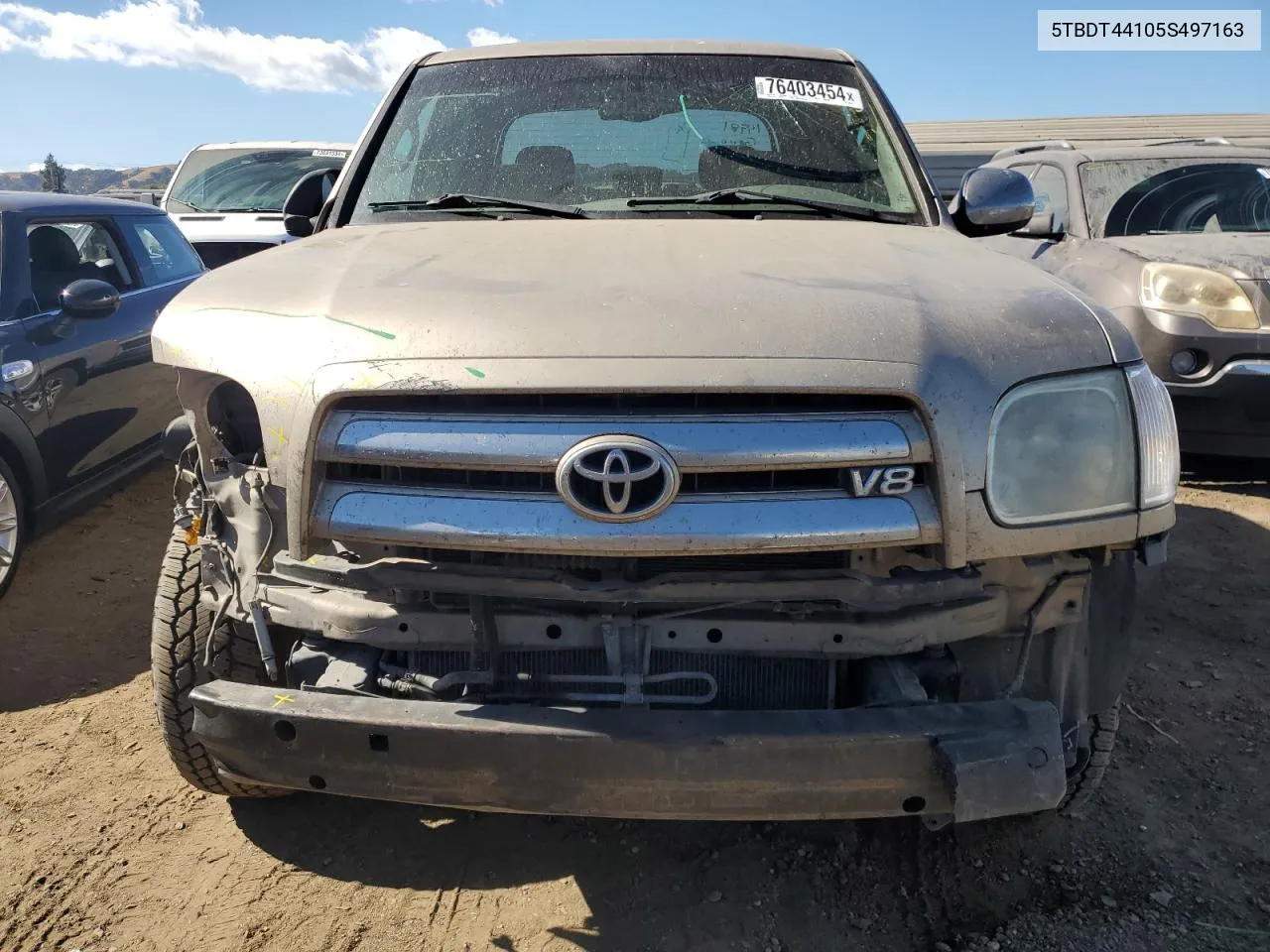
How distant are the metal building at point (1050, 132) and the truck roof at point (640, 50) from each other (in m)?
7.91

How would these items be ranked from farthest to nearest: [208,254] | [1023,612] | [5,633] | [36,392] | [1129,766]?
1. [208,254]
2. [36,392]
3. [5,633]
4. [1129,766]
5. [1023,612]

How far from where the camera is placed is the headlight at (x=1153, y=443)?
204 centimetres

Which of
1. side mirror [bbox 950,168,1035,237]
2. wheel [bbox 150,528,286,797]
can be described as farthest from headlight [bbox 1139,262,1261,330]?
wheel [bbox 150,528,286,797]

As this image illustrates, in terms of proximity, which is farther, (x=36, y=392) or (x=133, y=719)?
(x=36, y=392)

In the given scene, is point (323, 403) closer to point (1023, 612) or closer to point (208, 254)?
point (1023, 612)

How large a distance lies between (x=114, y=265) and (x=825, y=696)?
15.7 ft

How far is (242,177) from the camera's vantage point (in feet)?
33.0

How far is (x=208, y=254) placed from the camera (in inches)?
359

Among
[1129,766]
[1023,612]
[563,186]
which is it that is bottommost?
[1129,766]

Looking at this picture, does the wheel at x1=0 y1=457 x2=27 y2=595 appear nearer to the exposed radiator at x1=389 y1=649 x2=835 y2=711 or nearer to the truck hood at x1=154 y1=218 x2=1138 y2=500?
the truck hood at x1=154 y1=218 x2=1138 y2=500

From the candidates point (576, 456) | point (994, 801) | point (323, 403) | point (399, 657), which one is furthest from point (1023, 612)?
point (323, 403)

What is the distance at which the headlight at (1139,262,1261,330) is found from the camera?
5168mm

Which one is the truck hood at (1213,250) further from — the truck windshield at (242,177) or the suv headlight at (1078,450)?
the truck windshield at (242,177)

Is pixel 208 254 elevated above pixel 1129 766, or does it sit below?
above
